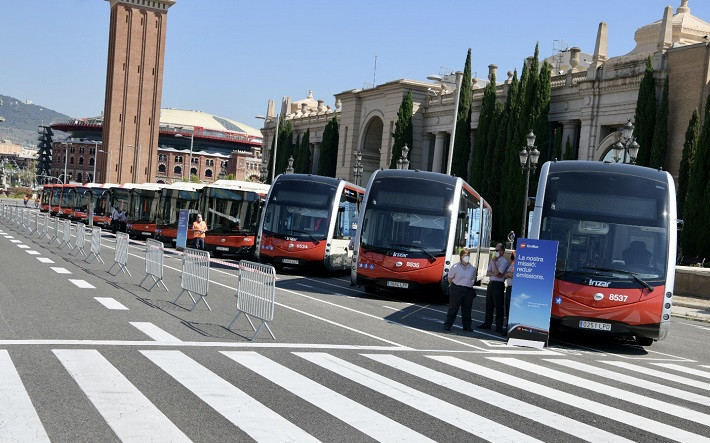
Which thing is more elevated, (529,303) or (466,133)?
(466,133)

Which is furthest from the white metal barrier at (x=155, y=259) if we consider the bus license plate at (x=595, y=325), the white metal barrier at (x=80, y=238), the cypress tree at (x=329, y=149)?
the cypress tree at (x=329, y=149)

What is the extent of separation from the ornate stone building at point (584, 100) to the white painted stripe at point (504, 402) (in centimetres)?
3461

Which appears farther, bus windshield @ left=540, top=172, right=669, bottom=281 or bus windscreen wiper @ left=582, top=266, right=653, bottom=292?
bus windshield @ left=540, top=172, right=669, bottom=281

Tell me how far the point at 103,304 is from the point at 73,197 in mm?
63683

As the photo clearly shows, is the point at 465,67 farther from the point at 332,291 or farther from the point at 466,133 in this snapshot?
the point at 332,291

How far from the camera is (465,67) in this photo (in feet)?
198

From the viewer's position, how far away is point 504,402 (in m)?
10.0

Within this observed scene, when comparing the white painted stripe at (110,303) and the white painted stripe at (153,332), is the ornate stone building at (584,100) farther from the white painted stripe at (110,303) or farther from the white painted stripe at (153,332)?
the white painted stripe at (153,332)

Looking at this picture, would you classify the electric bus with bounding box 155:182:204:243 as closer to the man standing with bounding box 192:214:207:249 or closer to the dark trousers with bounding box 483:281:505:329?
the man standing with bounding box 192:214:207:249

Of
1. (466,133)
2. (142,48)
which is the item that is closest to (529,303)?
(466,133)

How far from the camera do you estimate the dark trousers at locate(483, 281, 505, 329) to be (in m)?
18.0

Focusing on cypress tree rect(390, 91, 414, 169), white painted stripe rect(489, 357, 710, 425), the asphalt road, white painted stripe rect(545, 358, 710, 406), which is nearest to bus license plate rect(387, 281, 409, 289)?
the asphalt road

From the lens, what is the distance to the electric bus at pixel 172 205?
145 feet

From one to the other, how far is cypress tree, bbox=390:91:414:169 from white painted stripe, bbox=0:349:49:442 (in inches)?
2341
